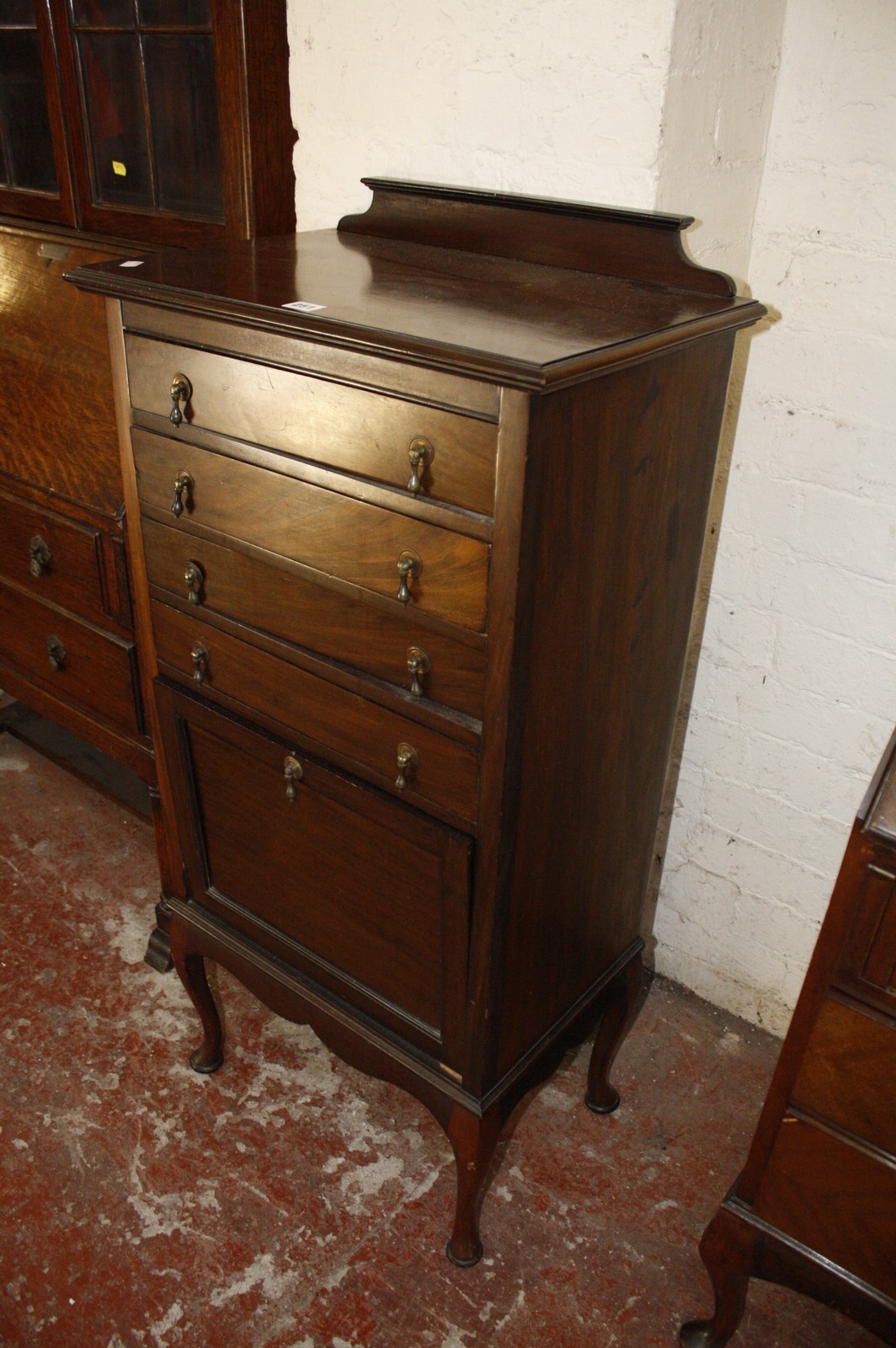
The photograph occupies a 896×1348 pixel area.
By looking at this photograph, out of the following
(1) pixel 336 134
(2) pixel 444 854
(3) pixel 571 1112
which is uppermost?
(1) pixel 336 134

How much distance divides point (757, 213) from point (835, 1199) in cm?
143

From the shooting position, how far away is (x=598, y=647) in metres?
1.40

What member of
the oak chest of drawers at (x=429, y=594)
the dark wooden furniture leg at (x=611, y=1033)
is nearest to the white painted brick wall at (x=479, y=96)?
the oak chest of drawers at (x=429, y=594)

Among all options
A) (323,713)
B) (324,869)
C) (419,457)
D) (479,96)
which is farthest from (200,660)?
(479,96)

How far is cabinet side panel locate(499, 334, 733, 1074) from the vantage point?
1216 millimetres

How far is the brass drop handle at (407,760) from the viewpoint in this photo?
1374 mm

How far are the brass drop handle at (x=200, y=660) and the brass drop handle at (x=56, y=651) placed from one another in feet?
2.74

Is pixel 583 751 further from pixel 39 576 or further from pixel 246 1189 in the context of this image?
pixel 39 576

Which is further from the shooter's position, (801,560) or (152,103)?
(152,103)

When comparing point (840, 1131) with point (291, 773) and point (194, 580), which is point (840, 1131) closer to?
point (291, 773)

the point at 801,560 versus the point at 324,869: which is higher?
the point at 801,560

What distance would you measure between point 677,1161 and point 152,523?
1.45 m

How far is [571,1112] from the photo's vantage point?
6.70 ft

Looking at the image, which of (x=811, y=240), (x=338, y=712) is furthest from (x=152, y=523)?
(x=811, y=240)
